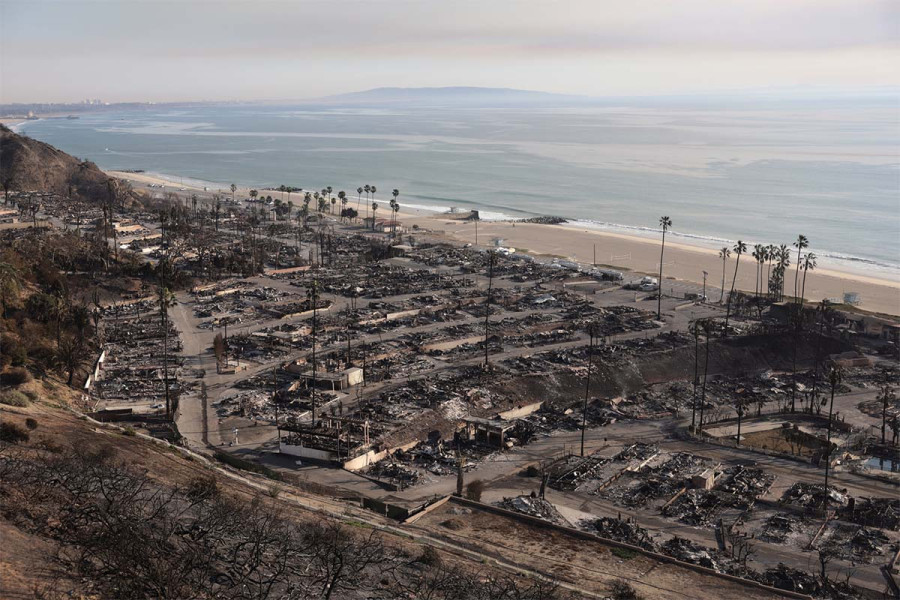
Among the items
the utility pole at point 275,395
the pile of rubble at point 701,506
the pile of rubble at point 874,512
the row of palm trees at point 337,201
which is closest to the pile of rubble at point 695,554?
the pile of rubble at point 701,506

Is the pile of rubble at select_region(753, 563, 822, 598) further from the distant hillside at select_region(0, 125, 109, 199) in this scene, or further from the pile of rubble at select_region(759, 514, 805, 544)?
the distant hillside at select_region(0, 125, 109, 199)

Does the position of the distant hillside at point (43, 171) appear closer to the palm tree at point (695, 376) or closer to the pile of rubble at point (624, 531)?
the palm tree at point (695, 376)

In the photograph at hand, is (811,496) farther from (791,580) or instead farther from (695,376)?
(695,376)

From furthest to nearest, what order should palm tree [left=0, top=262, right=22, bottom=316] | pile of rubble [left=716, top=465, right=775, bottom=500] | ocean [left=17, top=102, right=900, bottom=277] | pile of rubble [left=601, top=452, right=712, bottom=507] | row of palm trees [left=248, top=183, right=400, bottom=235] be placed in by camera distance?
1. row of palm trees [left=248, top=183, right=400, bottom=235]
2. ocean [left=17, top=102, right=900, bottom=277]
3. palm tree [left=0, top=262, right=22, bottom=316]
4. pile of rubble [left=716, top=465, right=775, bottom=500]
5. pile of rubble [left=601, top=452, right=712, bottom=507]

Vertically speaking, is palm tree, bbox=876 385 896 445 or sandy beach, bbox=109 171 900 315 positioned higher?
sandy beach, bbox=109 171 900 315

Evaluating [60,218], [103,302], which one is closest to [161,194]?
[60,218]

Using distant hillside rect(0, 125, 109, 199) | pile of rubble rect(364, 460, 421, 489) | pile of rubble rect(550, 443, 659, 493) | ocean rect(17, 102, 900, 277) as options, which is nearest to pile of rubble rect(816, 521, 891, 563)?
pile of rubble rect(550, 443, 659, 493)

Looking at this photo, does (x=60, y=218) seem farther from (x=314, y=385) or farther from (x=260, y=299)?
(x=314, y=385)
